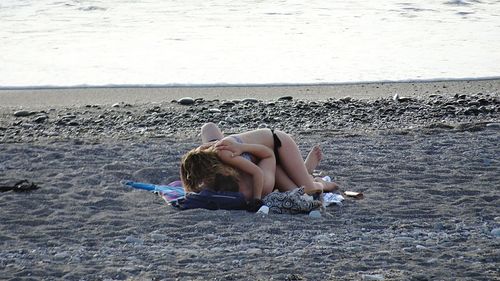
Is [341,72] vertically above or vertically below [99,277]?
below

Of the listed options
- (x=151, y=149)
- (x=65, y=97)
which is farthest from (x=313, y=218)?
(x=65, y=97)

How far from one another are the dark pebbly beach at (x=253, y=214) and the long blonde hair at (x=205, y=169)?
0.84 ft

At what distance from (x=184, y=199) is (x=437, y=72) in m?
5.84

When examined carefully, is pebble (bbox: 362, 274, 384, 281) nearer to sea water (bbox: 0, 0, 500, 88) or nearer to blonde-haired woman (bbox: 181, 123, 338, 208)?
blonde-haired woman (bbox: 181, 123, 338, 208)

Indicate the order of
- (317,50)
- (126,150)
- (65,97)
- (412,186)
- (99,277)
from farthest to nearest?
(317,50) → (65,97) → (126,150) → (412,186) → (99,277)

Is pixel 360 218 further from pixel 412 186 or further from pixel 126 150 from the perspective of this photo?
pixel 126 150

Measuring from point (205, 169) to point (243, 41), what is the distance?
291 inches

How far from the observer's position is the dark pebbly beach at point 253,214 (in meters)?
5.32

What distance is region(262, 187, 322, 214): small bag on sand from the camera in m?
6.34

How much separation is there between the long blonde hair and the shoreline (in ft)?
12.0

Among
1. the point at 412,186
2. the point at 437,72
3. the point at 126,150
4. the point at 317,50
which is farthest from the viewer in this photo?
the point at 317,50

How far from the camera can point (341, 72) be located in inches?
458

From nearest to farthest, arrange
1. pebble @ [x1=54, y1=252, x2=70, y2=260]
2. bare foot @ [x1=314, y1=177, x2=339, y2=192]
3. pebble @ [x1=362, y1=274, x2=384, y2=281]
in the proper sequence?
pebble @ [x1=362, y1=274, x2=384, y2=281] < pebble @ [x1=54, y1=252, x2=70, y2=260] < bare foot @ [x1=314, y1=177, x2=339, y2=192]

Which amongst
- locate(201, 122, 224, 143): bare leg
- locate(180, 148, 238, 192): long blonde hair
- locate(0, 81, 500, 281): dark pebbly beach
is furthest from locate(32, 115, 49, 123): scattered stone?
locate(180, 148, 238, 192): long blonde hair
